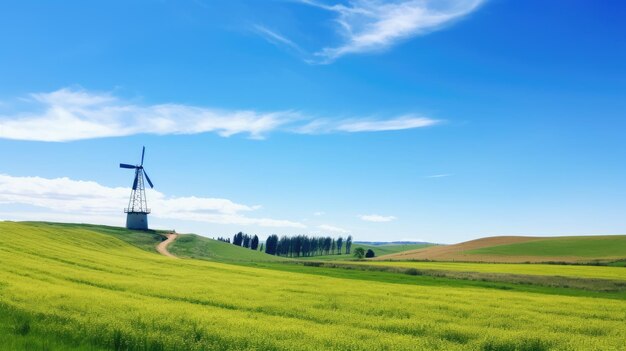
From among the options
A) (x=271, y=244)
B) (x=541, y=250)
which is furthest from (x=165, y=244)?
(x=271, y=244)

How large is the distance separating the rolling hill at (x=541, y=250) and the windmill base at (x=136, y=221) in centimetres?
6186

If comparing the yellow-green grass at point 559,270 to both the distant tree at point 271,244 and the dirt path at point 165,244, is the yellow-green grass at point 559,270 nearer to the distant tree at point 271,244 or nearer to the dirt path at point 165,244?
the dirt path at point 165,244

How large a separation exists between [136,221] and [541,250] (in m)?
93.4

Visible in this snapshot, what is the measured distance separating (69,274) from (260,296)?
12.4 m

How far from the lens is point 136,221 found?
11488cm

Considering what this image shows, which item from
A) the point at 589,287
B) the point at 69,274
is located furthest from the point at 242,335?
the point at 589,287

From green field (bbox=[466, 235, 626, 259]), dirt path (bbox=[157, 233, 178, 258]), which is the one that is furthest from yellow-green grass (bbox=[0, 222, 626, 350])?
green field (bbox=[466, 235, 626, 259])

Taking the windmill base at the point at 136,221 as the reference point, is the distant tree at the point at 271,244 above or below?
below

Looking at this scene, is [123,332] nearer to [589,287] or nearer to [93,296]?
[93,296]

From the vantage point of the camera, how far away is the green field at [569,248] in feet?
288

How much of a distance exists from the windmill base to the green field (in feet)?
259

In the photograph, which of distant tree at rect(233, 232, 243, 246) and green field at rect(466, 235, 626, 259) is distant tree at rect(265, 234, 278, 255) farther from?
green field at rect(466, 235, 626, 259)

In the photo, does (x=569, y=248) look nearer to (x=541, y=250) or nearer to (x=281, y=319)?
(x=541, y=250)

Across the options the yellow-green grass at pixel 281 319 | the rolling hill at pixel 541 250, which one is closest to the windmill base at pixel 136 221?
the rolling hill at pixel 541 250
